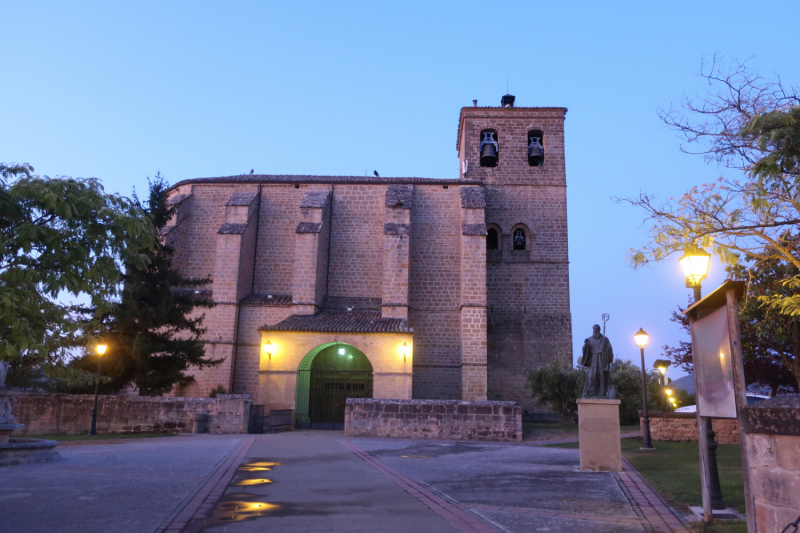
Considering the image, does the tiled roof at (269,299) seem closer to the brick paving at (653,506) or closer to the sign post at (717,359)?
the brick paving at (653,506)

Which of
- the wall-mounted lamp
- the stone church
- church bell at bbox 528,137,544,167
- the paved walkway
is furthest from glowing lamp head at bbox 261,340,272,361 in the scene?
church bell at bbox 528,137,544,167

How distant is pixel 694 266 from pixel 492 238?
22680 millimetres

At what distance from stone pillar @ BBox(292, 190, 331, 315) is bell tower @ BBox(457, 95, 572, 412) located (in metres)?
8.30

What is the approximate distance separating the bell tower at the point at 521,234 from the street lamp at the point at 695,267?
20.4 m

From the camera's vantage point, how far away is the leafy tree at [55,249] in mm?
8266

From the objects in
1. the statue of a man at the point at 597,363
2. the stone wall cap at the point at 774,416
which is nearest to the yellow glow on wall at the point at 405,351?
the statue of a man at the point at 597,363

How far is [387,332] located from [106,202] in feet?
45.8

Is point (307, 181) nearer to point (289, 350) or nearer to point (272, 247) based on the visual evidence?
point (272, 247)

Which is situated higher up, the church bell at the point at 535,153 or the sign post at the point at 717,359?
the church bell at the point at 535,153

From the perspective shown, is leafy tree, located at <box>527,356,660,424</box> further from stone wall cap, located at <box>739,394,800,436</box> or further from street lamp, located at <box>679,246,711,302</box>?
stone wall cap, located at <box>739,394,800,436</box>

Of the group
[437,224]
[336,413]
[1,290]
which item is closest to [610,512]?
[1,290]

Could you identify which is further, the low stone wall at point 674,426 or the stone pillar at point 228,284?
the stone pillar at point 228,284

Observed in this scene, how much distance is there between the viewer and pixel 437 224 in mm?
28203

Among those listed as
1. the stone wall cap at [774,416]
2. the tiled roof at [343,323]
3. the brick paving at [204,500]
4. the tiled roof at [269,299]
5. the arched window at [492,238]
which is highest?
the arched window at [492,238]
